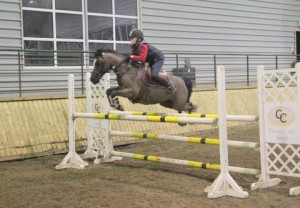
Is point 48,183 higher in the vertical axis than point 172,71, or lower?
lower

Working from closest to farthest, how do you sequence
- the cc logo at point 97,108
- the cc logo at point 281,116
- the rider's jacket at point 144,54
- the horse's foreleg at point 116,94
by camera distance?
1. the cc logo at point 281,116
2. the horse's foreleg at point 116,94
3. the rider's jacket at point 144,54
4. the cc logo at point 97,108

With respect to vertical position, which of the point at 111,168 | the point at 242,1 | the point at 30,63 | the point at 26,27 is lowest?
the point at 111,168

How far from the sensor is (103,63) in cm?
745

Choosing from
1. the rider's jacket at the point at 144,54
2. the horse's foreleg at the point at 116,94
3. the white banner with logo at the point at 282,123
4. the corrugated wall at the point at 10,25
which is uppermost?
the corrugated wall at the point at 10,25

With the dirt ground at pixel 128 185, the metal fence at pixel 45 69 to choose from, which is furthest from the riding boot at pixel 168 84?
the metal fence at pixel 45 69

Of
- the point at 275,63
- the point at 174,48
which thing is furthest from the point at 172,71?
the point at 275,63

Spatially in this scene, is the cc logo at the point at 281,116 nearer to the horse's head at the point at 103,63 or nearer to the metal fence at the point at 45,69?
the horse's head at the point at 103,63

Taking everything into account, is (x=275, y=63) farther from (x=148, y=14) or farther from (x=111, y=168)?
(x=111, y=168)

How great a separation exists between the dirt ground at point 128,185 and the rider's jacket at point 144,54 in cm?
201

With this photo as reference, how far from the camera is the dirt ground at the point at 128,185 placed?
622 centimetres

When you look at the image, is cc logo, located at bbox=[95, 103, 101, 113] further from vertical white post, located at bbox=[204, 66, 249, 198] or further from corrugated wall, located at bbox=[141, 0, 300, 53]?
corrugated wall, located at bbox=[141, 0, 300, 53]

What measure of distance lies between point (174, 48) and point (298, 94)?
31.3ft

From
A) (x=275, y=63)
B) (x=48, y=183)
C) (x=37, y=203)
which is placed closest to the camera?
(x=37, y=203)

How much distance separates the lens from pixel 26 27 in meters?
12.0
